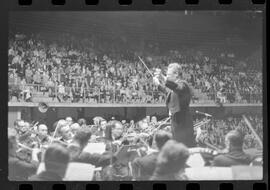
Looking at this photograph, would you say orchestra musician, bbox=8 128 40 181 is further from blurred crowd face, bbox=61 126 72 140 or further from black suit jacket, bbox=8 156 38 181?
blurred crowd face, bbox=61 126 72 140

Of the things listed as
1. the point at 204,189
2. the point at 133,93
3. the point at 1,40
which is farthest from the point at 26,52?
the point at 204,189

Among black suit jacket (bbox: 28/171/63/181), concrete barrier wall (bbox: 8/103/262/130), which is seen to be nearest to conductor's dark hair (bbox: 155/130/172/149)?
concrete barrier wall (bbox: 8/103/262/130)

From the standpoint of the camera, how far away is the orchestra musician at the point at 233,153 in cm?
678

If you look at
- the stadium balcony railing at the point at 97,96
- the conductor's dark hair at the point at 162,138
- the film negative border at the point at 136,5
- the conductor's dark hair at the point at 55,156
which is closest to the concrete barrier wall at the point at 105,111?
the stadium balcony railing at the point at 97,96

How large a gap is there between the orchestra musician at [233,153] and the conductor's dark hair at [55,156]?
5.52 ft

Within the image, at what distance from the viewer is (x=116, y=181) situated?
6762 millimetres

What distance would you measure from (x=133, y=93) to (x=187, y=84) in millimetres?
619

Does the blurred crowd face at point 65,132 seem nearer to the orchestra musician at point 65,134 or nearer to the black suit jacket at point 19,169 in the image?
the orchestra musician at point 65,134

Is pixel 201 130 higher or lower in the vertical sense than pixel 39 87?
lower

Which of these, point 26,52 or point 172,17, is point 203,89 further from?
point 26,52

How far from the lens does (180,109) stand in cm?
680

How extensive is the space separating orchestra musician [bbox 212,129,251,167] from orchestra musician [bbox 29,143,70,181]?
1.70m

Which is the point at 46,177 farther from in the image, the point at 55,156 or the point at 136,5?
the point at 136,5

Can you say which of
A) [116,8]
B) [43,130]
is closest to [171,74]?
[116,8]
